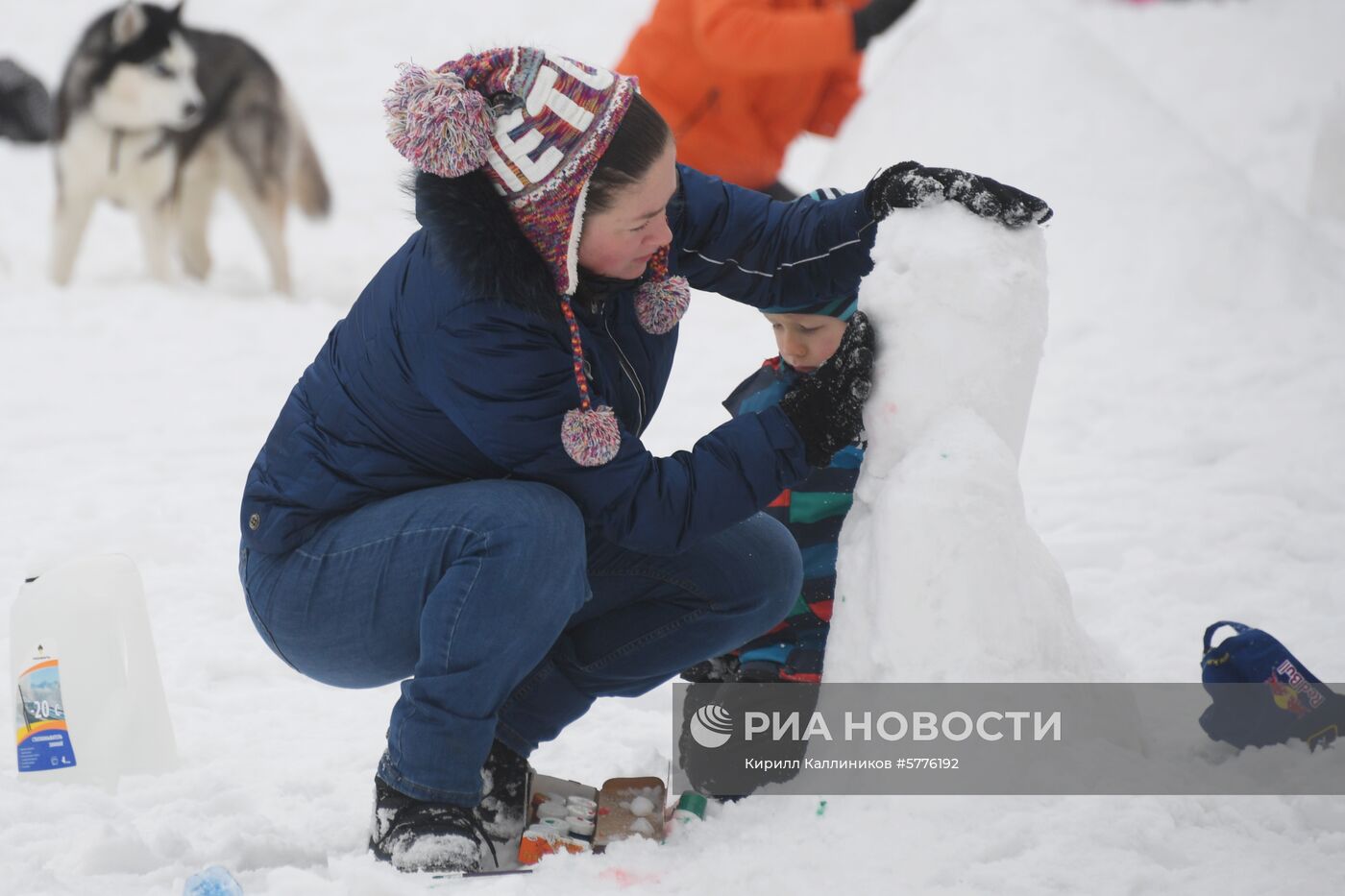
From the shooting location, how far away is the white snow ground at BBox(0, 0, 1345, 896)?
1.49 metres

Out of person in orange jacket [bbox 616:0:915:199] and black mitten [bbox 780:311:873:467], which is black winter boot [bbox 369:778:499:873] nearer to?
black mitten [bbox 780:311:873:467]

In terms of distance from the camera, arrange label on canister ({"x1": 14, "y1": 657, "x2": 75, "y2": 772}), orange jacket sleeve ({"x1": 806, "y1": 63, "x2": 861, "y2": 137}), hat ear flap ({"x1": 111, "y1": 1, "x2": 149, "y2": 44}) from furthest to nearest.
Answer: hat ear flap ({"x1": 111, "y1": 1, "x2": 149, "y2": 44}) → orange jacket sleeve ({"x1": 806, "y1": 63, "x2": 861, "y2": 137}) → label on canister ({"x1": 14, "y1": 657, "x2": 75, "y2": 772})

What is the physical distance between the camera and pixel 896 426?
5.35 ft

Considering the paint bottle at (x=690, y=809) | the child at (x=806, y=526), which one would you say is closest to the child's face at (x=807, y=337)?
the child at (x=806, y=526)

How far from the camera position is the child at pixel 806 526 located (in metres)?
1.96

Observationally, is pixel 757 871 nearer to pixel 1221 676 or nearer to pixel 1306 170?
pixel 1221 676

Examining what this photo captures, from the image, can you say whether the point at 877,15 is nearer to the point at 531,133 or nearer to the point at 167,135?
the point at 531,133

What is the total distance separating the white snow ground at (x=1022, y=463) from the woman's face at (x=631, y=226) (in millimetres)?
671

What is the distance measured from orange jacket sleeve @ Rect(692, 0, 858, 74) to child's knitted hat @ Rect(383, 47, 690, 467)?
2349mm

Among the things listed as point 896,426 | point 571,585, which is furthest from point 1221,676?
point 571,585

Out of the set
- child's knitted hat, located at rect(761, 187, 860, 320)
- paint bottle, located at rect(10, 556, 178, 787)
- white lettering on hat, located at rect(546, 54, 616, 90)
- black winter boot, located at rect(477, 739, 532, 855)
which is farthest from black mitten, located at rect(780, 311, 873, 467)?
paint bottle, located at rect(10, 556, 178, 787)

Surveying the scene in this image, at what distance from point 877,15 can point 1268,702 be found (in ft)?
8.31

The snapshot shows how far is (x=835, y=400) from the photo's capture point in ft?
5.16

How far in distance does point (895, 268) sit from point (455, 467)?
590mm
